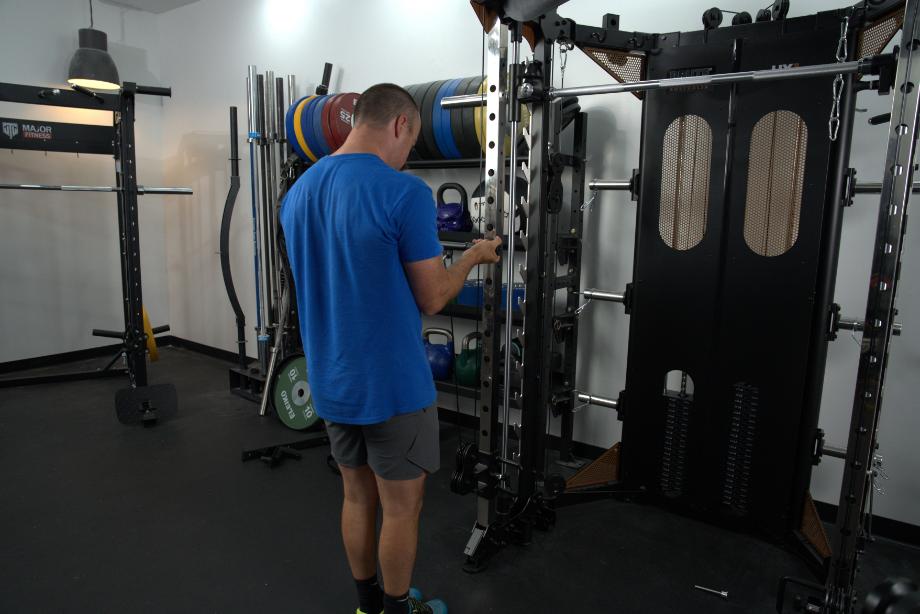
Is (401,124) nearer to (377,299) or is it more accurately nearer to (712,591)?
(377,299)

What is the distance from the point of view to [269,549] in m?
2.32

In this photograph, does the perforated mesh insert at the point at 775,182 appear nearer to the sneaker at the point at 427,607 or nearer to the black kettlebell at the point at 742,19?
the black kettlebell at the point at 742,19

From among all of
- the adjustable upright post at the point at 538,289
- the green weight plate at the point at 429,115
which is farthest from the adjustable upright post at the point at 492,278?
the green weight plate at the point at 429,115

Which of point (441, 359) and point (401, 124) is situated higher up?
point (401, 124)

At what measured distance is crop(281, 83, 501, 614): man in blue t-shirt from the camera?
1409mm

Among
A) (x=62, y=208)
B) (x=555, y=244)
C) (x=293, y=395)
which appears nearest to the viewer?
(x=555, y=244)

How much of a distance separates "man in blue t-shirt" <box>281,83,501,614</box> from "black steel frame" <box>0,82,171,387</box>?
9.10 ft

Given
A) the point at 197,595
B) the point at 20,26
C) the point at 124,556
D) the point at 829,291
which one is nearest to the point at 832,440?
the point at 829,291

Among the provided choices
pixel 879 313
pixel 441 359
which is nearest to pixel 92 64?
pixel 441 359

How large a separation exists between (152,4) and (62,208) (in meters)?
1.93

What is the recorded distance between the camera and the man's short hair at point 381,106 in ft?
4.98

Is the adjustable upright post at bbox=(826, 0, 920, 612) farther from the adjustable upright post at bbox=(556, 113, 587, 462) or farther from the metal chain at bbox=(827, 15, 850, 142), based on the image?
the adjustable upright post at bbox=(556, 113, 587, 462)

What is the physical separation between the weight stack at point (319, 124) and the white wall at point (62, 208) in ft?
8.38

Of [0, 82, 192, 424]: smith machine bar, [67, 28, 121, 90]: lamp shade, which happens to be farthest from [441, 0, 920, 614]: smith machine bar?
[67, 28, 121, 90]: lamp shade
